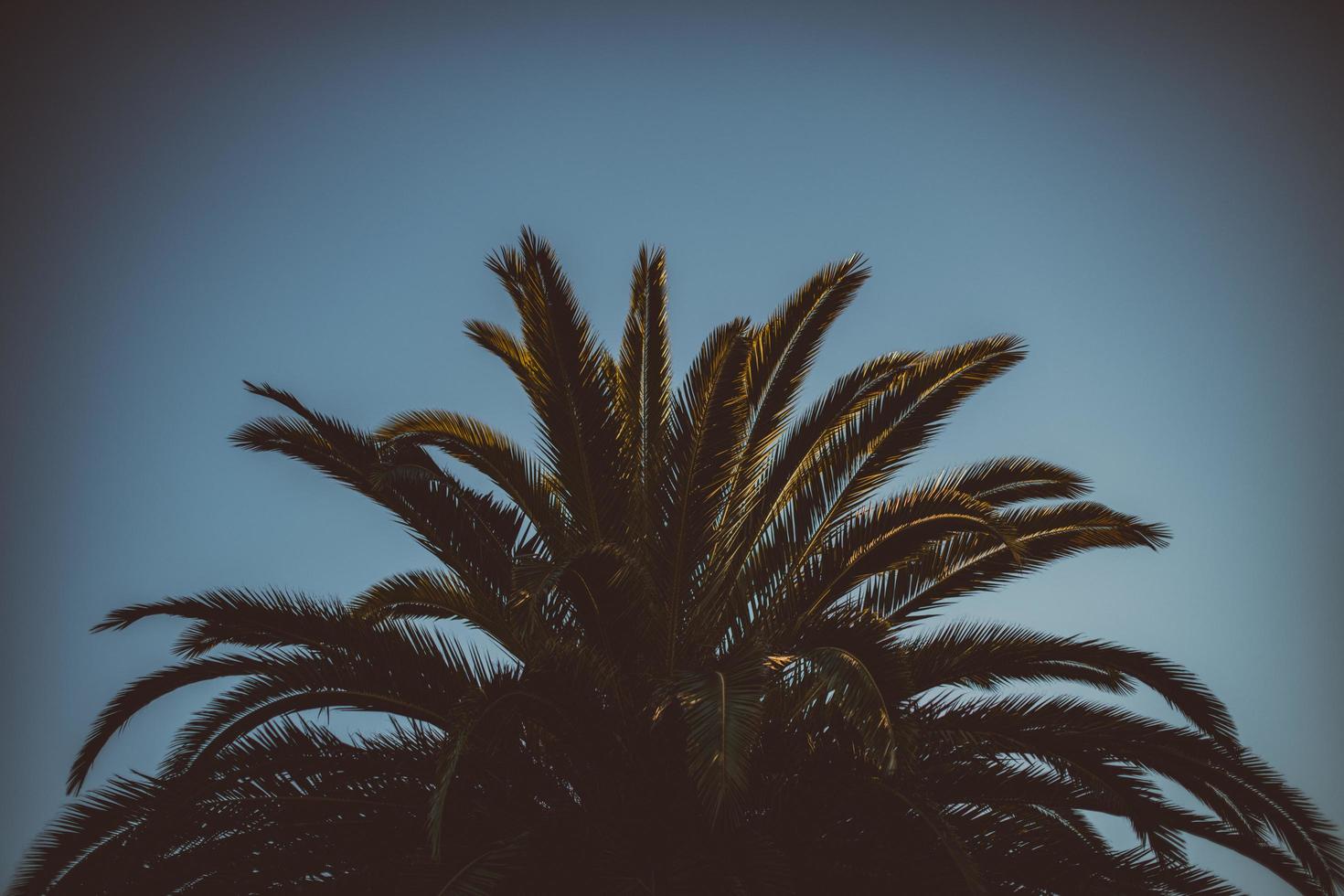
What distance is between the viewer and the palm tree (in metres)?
7.12

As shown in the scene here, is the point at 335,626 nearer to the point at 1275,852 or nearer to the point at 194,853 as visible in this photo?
the point at 194,853

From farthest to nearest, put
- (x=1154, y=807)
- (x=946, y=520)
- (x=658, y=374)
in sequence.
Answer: (x=658, y=374)
(x=1154, y=807)
(x=946, y=520)

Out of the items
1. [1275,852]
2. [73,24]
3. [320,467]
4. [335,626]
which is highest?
[73,24]

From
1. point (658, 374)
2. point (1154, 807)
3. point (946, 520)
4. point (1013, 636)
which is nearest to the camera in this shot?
point (946, 520)

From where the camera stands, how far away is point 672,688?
263 inches

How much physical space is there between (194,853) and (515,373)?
424 centimetres

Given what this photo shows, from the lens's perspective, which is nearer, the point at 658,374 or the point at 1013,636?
the point at 1013,636

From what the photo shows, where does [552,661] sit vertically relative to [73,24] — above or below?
below

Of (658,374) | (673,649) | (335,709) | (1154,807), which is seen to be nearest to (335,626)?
(335,709)

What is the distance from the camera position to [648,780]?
24.1ft

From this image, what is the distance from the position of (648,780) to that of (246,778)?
2663 millimetres

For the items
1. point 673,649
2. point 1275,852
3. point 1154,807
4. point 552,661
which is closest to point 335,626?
point 552,661

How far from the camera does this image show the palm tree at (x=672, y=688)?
712 cm

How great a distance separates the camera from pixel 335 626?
7.64 meters
